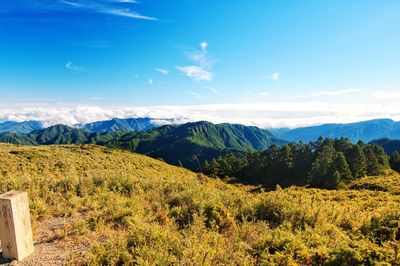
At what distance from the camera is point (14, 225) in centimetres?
573

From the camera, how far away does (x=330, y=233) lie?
8.24m

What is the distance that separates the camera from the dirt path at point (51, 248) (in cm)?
606

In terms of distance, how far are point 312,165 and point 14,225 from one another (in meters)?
67.9

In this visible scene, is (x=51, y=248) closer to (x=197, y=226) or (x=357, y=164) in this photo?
(x=197, y=226)

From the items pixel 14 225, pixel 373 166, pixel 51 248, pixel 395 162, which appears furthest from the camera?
pixel 395 162

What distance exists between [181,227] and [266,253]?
10.4 feet

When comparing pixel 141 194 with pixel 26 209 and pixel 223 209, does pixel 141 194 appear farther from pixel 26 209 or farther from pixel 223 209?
pixel 26 209

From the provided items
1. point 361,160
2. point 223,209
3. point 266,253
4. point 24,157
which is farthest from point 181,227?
point 361,160

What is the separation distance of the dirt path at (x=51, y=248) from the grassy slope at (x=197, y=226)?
160mm

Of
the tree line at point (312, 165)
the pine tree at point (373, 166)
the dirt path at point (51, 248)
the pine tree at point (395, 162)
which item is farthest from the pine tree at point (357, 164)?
the dirt path at point (51, 248)

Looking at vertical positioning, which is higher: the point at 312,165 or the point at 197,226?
the point at 197,226

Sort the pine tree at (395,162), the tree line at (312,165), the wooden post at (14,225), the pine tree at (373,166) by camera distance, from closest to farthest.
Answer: the wooden post at (14,225)
the tree line at (312,165)
the pine tree at (373,166)
the pine tree at (395,162)

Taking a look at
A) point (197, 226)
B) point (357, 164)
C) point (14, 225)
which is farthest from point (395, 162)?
point (14, 225)

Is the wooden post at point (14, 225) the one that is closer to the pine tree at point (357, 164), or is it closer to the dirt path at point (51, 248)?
the dirt path at point (51, 248)
